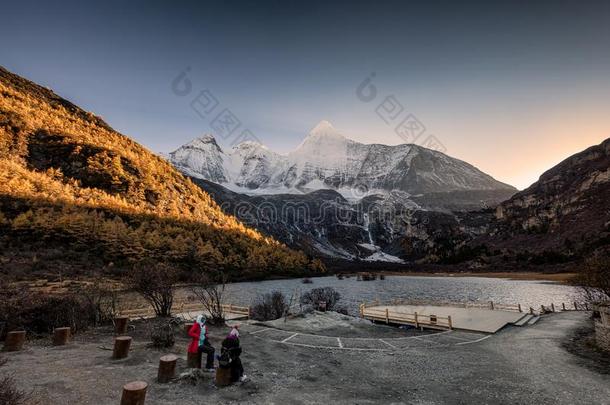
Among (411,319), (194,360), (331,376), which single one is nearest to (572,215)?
(411,319)

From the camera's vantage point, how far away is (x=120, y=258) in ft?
220

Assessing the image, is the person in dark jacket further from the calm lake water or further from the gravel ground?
the calm lake water

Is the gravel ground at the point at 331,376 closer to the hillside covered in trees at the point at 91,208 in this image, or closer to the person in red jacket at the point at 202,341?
the person in red jacket at the point at 202,341

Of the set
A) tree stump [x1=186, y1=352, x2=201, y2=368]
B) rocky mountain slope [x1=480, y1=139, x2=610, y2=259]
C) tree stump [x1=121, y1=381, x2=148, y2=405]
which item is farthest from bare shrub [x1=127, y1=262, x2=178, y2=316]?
rocky mountain slope [x1=480, y1=139, x2=610, y2=259]

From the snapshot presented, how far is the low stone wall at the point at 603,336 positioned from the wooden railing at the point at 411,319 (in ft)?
33.5

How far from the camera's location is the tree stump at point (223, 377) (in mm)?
10742

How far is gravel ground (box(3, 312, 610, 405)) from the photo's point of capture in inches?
403

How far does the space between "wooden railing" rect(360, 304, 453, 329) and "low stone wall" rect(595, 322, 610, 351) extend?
10.2 metres

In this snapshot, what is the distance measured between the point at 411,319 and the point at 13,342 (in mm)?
28185

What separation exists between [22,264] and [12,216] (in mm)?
14286

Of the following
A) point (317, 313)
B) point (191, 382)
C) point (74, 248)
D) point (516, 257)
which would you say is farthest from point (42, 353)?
point (516, 257)

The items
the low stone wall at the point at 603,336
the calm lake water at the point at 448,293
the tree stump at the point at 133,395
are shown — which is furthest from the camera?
the calm lake water at the point at 448,293

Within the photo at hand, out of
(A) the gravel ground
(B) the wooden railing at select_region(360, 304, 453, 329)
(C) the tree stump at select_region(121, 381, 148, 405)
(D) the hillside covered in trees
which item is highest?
(D) the hillside covered in trees

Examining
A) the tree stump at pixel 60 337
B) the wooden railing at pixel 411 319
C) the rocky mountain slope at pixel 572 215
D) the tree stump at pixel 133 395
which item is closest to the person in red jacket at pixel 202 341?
the tree stump at pixel 133 395
